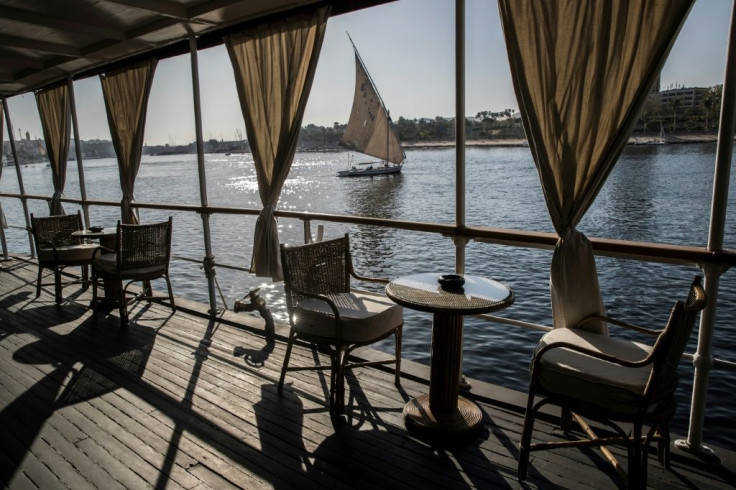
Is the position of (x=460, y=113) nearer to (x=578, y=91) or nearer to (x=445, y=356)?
(x=578, y=91)

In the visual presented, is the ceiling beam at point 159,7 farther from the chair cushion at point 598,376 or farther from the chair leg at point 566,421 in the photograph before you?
the chair leg at point 566,421

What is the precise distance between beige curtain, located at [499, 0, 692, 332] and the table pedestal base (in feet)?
2.02

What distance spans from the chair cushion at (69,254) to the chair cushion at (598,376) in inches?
163

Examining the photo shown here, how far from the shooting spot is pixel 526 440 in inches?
74.2

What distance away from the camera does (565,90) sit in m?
2.32

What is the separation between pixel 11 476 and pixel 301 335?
1.34 metres

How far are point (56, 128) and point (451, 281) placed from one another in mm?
6102

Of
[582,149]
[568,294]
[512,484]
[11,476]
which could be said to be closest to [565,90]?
[582,149]

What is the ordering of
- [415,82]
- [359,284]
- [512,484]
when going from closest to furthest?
[512,484], [359,284], [415,82]

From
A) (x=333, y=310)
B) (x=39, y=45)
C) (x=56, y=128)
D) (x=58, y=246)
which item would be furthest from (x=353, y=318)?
(x=56, y=128)

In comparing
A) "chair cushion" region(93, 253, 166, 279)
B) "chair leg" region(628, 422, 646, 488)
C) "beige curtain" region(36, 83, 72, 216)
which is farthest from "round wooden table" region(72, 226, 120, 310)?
"chair leg" region(628, 422, 646, 488)

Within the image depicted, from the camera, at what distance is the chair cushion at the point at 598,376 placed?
1669 mm

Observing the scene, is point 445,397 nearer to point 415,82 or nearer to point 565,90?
point 565,90

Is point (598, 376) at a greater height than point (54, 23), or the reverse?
point (54, 23)
